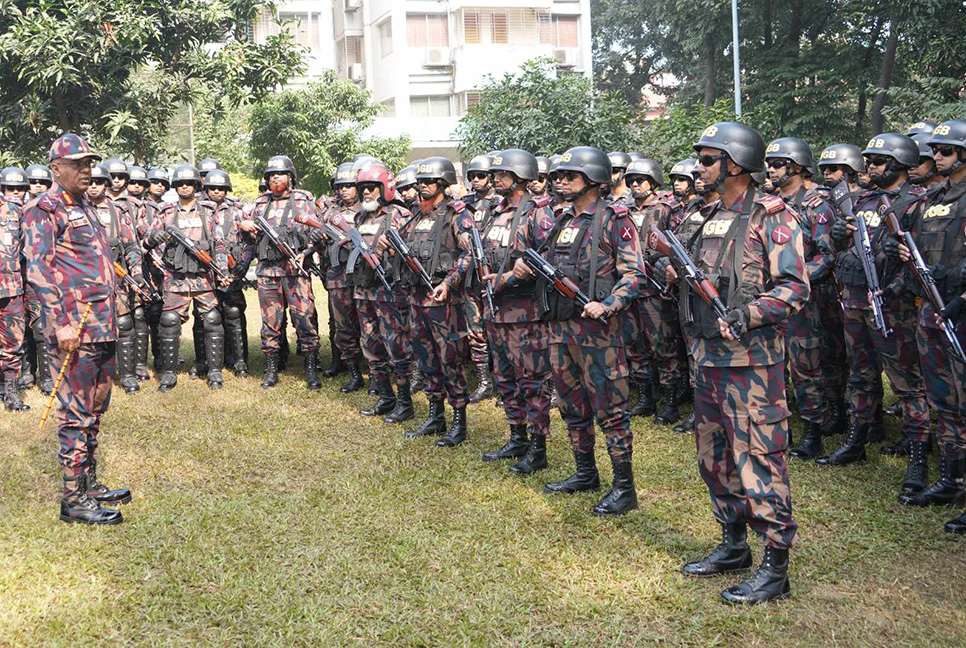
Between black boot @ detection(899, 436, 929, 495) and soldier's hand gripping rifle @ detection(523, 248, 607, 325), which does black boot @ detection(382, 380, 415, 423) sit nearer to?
soldier's hand gripping rifle @ detection(523, 248, 607, 325)

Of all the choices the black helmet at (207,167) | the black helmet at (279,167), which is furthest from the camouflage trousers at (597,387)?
the black helmet at (207,167)

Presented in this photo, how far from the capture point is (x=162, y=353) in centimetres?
1063

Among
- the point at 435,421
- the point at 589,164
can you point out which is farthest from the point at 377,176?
the point at 589,164

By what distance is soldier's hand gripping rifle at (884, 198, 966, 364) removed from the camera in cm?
571

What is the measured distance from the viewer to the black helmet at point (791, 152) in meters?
7.41

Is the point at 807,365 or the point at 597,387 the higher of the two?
the point at 597,387

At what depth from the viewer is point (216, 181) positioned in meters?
11.2

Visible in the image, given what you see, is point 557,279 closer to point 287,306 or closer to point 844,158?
point 844,158

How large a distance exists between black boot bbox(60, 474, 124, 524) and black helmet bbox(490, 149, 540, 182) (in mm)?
3864

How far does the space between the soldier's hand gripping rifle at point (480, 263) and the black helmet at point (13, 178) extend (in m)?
6.31

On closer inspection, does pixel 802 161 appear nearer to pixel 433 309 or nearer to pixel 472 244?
pixel 472 244

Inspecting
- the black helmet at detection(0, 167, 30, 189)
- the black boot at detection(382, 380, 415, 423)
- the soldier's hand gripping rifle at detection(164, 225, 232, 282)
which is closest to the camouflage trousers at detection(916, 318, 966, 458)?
the black boot at detection(382, 380, 415, 423)

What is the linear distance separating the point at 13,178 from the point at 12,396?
9.08ft

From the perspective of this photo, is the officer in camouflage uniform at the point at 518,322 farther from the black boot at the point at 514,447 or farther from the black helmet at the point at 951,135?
the black helmet at the point at 951,135
